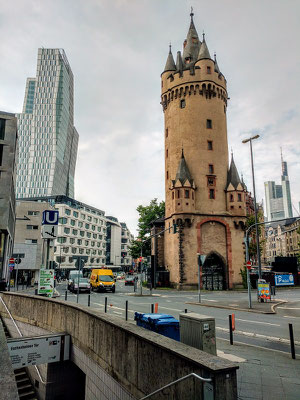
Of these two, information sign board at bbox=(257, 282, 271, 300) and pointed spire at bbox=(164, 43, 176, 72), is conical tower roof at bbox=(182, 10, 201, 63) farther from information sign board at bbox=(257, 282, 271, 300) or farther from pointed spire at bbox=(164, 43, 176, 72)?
information sign board at bbox=(257, 282, 271, 300)

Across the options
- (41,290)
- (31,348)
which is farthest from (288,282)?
(31,348)

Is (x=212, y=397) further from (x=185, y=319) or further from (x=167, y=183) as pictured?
(x=167, y=183)

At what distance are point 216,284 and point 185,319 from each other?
123 feet

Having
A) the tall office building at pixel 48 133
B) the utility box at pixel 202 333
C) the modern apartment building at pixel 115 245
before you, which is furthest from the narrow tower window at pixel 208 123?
the tall office building at pixel 48 133

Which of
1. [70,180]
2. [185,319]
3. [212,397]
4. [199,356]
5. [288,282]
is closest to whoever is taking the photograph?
[212,397]

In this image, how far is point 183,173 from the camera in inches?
1681

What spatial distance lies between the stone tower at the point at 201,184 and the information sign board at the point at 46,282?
27101 mm

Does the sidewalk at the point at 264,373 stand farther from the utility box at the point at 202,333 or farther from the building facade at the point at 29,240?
the building facade at the point at 29,240

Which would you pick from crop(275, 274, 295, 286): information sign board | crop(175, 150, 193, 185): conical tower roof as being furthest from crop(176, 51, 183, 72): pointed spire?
crop(275, 274, 295, 286): information sign board

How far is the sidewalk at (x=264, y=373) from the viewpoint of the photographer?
6003mm

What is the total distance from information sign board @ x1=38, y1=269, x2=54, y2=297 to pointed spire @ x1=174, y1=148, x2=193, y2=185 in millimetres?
29107

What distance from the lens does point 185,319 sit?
246 inches

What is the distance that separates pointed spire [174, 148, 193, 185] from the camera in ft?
139

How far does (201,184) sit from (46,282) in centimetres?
3158
